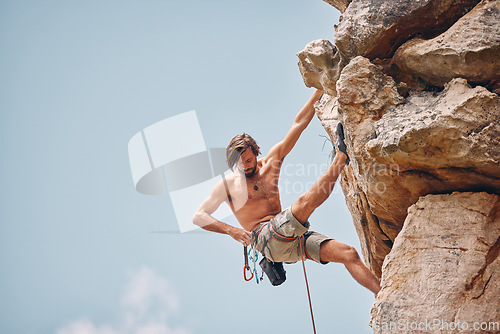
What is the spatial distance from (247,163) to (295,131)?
2.52 ft

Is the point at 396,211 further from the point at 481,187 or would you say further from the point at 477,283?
the point at 477,283

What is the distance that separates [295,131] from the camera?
20.4ft

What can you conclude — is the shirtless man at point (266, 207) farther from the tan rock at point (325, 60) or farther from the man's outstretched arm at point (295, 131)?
the tan rock at point (325, 60)

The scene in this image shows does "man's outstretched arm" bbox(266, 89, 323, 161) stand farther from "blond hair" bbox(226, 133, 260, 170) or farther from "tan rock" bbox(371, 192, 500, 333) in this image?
"tan rock" bbox(371, 192, 500, 333)

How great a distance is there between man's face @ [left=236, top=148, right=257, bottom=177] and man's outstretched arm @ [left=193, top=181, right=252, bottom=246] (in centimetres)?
34

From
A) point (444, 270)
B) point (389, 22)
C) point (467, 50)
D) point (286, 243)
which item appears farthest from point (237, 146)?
point (444, 270)

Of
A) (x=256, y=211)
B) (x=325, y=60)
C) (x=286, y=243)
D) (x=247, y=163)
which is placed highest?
(x=325, y=60)

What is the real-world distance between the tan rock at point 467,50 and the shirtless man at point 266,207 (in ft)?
5.87

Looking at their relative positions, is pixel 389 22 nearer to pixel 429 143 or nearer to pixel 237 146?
pixel 429 143

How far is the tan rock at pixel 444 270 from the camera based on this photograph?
3301mm

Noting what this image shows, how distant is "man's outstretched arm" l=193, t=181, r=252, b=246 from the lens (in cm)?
571

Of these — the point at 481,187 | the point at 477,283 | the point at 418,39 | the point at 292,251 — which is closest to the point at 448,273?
the point at 477,283

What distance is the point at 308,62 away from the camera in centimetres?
492

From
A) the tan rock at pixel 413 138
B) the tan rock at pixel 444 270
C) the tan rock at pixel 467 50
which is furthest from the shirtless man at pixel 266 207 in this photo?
the tan rock at pixel 467 50
